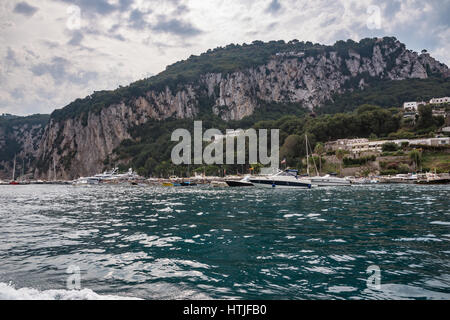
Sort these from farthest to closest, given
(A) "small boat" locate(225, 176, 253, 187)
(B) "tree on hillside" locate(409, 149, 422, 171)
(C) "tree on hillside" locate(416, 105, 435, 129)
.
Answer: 1. (C) "tree on hillside" locate(416, 105, 435, 129)
2. (B) "tree on hillside" locate(409, 149, 422, 171)
3. (A) "small boat" locate(225, 176, 253, 187)

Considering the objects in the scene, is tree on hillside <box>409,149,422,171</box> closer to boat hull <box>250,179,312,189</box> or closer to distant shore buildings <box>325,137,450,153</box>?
distant shore buildings <box>325,137,450,153</box>

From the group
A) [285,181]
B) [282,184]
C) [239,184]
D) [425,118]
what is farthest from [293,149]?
[285,181]

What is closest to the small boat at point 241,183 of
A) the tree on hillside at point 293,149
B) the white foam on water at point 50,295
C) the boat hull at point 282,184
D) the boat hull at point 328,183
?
the boat hull at point 282,184

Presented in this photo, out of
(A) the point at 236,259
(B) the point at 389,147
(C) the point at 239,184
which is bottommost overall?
(C) the point at 239,184

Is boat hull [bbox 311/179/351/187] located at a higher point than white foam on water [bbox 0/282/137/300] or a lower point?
lower

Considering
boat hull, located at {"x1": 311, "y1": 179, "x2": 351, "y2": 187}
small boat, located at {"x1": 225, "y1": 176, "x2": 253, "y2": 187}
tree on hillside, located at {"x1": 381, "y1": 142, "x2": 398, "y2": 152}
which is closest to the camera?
boat hull, located at {"x1": 311, "y1": 179, "x2": 351, "y2": 187}

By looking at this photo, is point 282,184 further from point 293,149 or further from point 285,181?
point 293,149

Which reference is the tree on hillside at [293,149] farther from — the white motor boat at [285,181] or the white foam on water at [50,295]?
the white foam on water at [50,295]

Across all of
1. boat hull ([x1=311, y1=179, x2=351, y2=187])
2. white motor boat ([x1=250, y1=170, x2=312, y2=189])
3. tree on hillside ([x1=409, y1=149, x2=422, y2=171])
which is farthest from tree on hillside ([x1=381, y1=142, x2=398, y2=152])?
white motor boat ([x1=250, y1=170, x2=312, y2=189])

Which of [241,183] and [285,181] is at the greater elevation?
[285,181]

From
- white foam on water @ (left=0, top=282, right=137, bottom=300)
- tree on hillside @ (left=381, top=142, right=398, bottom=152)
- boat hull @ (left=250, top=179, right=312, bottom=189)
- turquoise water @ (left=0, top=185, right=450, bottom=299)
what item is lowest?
boat hull @ (left=250, top=179, right=312, bottom=189)
